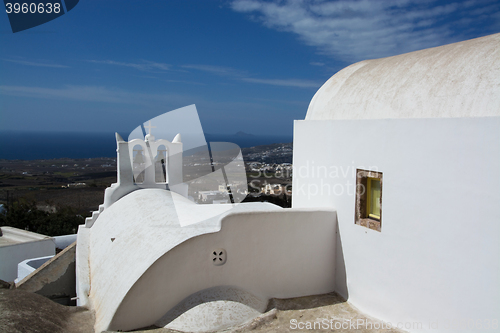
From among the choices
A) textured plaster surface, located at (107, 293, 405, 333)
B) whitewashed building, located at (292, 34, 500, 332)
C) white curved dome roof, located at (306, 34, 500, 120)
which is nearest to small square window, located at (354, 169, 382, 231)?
whitewashed building, located at (292, 34, 500, 332)

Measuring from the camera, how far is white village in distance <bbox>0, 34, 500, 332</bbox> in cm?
439

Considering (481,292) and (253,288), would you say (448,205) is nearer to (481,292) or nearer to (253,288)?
(481,292)

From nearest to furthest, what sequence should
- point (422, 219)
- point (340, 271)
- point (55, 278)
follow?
point (422, 219), point (340, 271), point (55, 278)

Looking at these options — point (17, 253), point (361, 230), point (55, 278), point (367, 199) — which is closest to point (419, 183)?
point (367, 199)

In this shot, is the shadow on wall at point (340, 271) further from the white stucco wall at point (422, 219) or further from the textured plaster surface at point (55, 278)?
the textured plaster surface at point (55, 278)


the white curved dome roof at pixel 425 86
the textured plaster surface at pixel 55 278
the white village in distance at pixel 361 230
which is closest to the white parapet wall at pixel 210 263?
the white village in distance at pixel 361 230

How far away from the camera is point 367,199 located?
19.5ft

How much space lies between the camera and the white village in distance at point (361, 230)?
439cm

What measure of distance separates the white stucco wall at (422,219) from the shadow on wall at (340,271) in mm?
20

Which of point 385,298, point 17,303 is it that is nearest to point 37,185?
point 17,303

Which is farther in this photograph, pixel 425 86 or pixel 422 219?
pixel 425 86

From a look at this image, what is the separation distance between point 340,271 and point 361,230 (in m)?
1.04

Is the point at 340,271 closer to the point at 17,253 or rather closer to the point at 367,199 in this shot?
the point at 367,199

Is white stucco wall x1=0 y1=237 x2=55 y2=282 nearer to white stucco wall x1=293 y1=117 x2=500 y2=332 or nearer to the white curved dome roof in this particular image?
white stucco wall x1=293 y1=117 x2=500 y2=332
